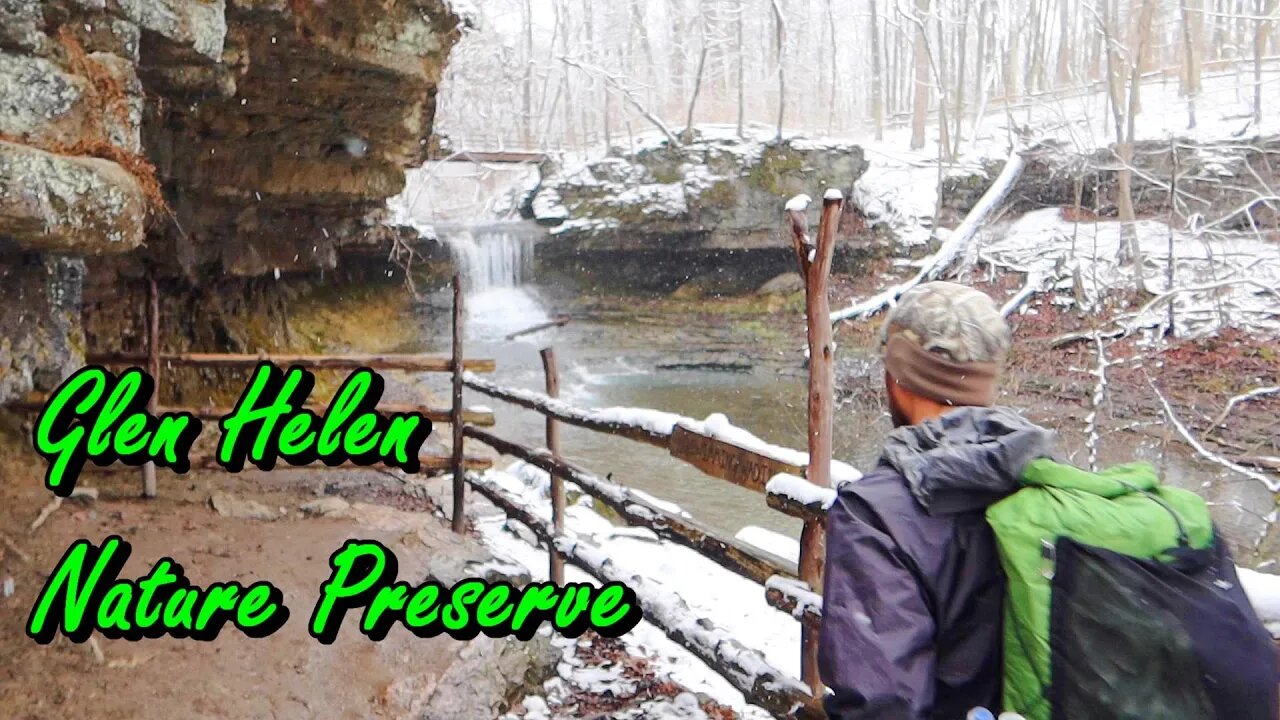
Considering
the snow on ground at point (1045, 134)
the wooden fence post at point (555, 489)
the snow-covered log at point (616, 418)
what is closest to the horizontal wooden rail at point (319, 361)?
the wooden fence post at point (555, 489)

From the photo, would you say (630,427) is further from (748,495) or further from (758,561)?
(748,495)

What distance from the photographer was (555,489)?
217 inches

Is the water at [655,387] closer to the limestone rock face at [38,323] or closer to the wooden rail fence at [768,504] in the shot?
the wooden rail fence at [768,504]

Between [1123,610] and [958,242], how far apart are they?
64.2ft

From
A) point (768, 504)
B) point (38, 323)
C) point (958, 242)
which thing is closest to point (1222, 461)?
point (768, 504)

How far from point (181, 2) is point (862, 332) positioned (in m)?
14.6

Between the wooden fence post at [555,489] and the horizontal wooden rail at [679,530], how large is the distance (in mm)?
231

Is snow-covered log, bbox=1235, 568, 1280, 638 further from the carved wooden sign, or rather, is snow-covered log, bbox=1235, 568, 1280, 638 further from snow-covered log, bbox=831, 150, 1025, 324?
snow-covered log, bbox=831, 150, 1025, 324

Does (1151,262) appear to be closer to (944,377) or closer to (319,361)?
(319,361)

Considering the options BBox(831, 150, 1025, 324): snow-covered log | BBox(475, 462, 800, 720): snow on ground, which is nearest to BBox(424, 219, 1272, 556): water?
BBox(831, 150, 1025, 324): snow-covered log

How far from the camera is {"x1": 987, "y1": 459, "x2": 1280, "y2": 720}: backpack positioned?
1151mm

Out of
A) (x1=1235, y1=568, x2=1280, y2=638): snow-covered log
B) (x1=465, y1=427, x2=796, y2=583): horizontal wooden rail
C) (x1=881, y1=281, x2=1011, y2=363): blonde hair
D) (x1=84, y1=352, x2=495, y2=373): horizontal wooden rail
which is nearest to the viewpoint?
(x1=881, y1=281, x2=1011, y2=363): blonde hair

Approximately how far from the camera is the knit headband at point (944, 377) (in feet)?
5.07

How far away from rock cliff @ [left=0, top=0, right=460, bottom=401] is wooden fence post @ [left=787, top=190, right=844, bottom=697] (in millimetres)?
2975
